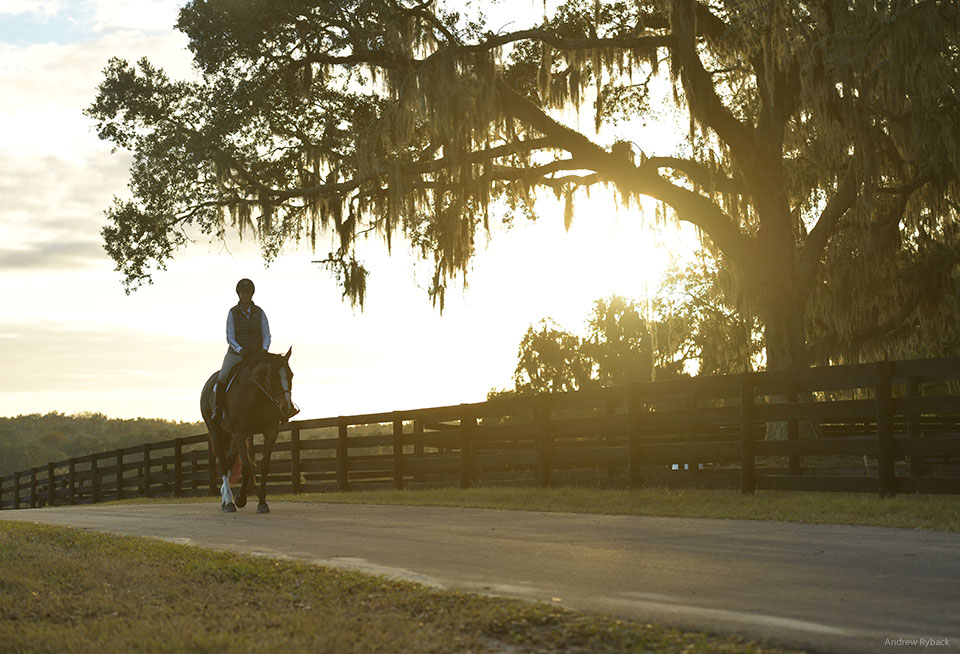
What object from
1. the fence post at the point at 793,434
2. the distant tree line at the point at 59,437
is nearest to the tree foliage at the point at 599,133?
the fence post at the point at 793,434

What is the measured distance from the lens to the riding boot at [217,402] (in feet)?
49.1

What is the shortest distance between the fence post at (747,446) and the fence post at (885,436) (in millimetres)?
1623

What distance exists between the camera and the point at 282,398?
13.9 metres

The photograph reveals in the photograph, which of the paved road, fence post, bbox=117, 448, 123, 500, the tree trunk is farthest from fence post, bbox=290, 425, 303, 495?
fence post, bbox=117, 448, 123, 500

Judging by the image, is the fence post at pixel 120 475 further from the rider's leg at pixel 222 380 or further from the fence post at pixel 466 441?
the fence post at pixel 466 441

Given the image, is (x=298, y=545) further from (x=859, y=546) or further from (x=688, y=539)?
(x=859, y=546)

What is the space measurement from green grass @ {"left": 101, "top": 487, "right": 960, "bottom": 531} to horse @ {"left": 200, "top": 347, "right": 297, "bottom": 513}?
174 centimetres

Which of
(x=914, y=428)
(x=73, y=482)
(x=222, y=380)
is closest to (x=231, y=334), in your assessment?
(x=222, y=380)

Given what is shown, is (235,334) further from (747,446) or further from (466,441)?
(747,446)

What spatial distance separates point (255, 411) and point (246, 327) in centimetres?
114

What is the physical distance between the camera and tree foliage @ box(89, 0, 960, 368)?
18.3 metres

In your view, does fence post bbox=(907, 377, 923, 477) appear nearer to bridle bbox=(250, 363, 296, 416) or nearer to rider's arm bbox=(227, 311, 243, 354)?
bridle bbox=(250, 363, 296, 416)

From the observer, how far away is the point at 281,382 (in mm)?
13977

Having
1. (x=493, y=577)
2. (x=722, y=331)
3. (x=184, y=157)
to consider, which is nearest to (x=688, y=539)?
(x=493, y=577)
